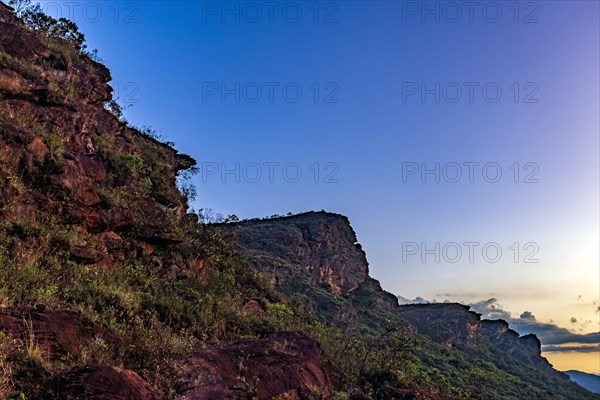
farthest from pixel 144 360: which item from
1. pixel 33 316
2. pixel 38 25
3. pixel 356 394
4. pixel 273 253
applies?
pixel 273 253

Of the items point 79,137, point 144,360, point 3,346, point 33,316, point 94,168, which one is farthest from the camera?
point 79,137

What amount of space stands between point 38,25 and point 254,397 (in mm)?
22096

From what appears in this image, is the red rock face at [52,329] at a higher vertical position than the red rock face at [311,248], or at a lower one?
lower

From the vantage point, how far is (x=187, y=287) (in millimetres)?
13750

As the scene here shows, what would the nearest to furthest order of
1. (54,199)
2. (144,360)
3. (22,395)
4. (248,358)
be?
(22,395), (144,360), (248,358), (54,199)

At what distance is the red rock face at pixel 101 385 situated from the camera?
5598mm

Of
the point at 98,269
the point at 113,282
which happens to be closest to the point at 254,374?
the point at 113,282

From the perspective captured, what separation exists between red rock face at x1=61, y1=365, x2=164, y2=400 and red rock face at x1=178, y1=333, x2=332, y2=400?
1192 mm

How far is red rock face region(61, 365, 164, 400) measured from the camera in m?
5.60

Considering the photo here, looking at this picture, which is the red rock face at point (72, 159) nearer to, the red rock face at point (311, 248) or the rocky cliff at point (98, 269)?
the rocky cliff at point (98, 269)

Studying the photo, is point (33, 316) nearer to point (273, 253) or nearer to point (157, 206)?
point (157, 206)

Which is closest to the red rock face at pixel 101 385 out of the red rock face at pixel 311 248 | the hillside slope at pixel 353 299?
the hillside slope at pixel 353 299

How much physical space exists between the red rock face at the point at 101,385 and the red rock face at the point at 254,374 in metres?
1.19

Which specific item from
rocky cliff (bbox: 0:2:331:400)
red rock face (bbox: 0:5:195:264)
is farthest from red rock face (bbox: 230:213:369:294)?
rocky cliff (bbox: 0:2:331:400)
